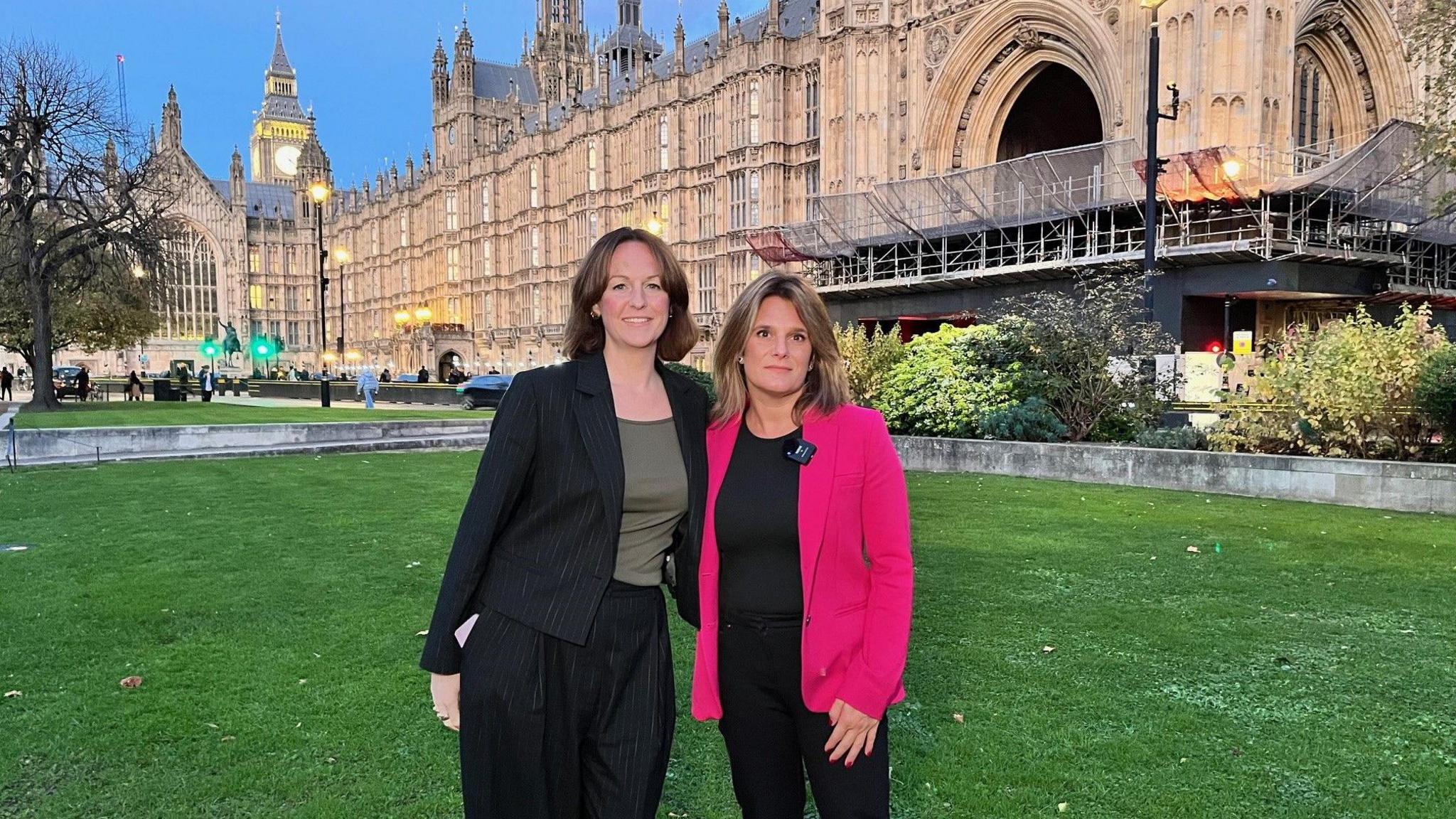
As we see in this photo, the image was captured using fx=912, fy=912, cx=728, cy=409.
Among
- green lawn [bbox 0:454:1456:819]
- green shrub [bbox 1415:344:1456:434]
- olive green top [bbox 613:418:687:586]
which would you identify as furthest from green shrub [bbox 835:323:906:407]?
olive green top [bbox 613:418:687:586]

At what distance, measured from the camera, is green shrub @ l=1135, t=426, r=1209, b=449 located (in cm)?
1143

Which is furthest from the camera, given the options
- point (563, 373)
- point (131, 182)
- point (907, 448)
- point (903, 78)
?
point (903, 78)

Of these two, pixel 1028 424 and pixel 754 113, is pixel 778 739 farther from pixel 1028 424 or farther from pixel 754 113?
pixel 754 113

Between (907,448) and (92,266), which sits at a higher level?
(92,266)

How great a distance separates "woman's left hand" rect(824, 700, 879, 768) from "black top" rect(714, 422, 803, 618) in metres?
0.25

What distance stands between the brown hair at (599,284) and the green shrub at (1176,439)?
10.5m

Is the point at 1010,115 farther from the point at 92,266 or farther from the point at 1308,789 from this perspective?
the point at 1308,789

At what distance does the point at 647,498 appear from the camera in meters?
2.15

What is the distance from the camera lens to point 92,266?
24.4 metres

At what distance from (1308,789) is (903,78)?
107ft

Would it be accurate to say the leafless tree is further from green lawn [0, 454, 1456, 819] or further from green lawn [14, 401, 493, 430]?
green lawn [0, 454, 1456, 819]

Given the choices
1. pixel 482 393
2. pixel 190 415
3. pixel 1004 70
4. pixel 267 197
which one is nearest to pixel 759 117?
pixel 1004 70

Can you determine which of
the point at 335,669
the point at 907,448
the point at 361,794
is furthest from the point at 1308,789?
the point at 907,448

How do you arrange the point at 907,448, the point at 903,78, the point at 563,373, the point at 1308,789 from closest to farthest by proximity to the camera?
the point at 563,373 < the point at 1308,789 < the point at 907,448 < the point at 903,78
